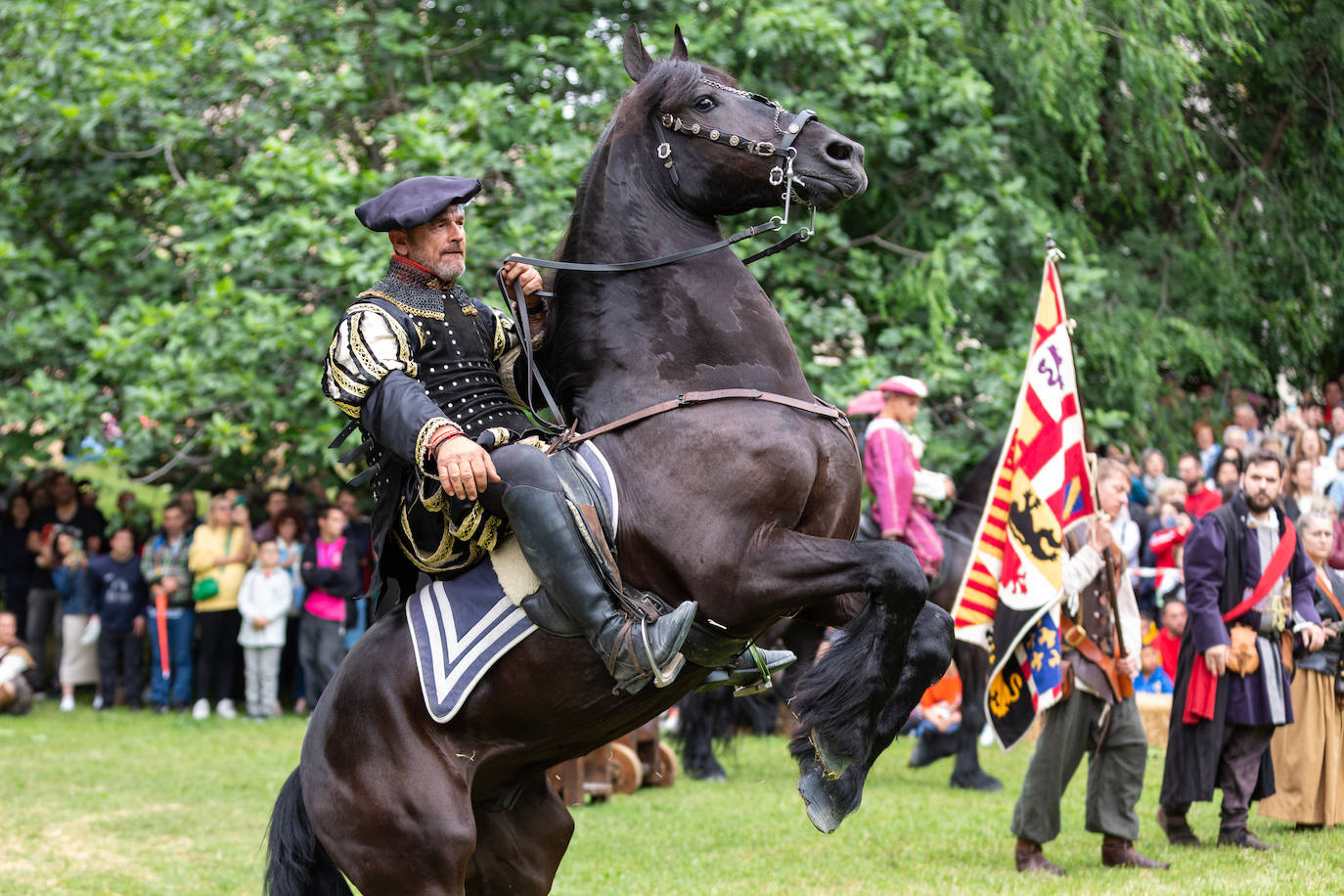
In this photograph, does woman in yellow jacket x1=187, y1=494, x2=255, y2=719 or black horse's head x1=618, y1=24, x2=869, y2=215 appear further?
woman in yellow jacket x1=187, y1=494, x2=255, y2=719

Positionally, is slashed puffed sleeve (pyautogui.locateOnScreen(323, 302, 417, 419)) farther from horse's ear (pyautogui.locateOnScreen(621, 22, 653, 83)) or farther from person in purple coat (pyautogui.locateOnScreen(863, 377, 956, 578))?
A: person in purple coat (pyautogui.locateOnScreen(863, 377, 956, 578))

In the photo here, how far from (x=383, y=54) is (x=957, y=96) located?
5.34 m

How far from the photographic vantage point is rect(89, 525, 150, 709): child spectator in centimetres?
1425

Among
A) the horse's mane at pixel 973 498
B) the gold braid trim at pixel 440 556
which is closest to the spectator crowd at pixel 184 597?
the horse's mane at pixel 973 498

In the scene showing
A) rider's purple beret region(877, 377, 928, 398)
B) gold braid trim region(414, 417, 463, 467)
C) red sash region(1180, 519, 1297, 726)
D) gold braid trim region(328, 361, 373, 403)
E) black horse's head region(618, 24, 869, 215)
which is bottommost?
red sash region(1180, 519, 1297, 726)

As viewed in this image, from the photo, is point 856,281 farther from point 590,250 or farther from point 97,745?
point 590,250

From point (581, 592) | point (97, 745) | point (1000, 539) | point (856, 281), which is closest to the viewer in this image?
point (581, 592)

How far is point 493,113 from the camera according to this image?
12102 mm

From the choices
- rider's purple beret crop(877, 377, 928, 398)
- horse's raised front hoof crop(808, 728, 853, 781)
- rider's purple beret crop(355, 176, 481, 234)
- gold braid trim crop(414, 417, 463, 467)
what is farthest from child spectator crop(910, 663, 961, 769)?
gold braid trim crop(414, 417, 463, 467)

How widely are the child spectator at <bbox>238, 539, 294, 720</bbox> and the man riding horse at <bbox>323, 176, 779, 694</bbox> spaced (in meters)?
9.17

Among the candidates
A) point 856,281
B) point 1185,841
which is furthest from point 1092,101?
point 1185,841

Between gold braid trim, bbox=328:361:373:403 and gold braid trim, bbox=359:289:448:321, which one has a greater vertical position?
gold braid trim, bbox=359:289:448:321

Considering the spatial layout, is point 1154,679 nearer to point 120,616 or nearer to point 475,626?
point 475,626

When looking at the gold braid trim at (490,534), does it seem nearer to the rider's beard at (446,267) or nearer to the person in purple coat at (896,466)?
the rider's beard at (446,267)
